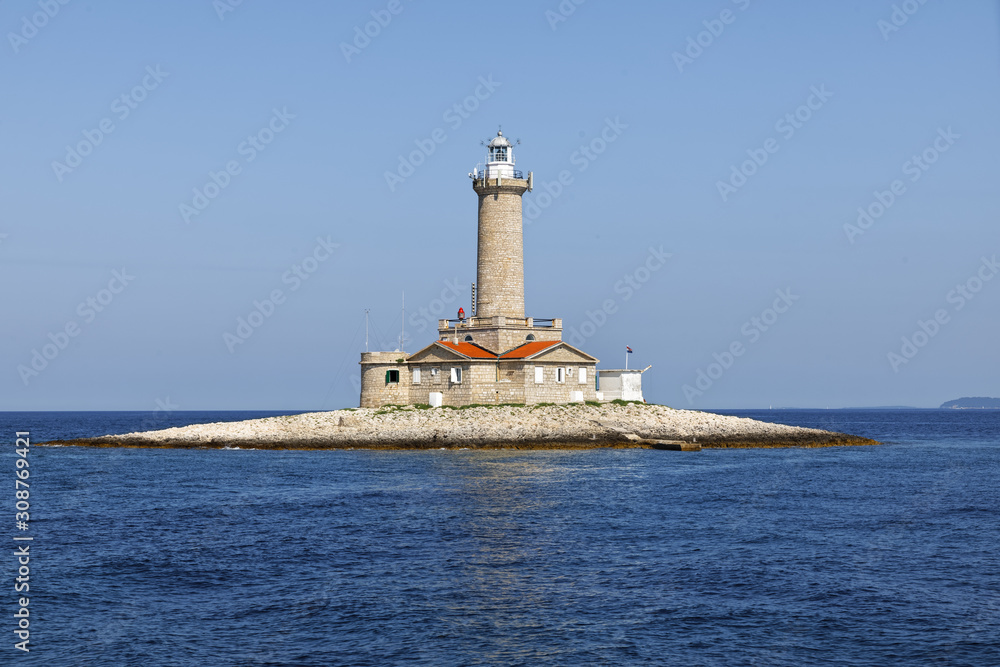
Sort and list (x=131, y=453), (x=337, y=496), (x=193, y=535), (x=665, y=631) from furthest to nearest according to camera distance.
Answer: (x=131, y=453) < (x=337, y=496) < (x=193, y=535) < (x=665, y=631)

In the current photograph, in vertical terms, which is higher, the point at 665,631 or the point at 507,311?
the point at 507,311

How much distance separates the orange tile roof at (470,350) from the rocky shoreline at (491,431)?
11.8 ft

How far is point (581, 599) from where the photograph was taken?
2028 cm

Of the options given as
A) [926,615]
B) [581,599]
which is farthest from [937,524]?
[581,599]

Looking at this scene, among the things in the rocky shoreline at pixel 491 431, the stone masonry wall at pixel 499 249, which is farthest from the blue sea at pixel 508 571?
the stone masonry wall at pixel 499 249

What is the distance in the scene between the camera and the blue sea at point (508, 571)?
17203 mm

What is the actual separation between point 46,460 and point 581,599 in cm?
4309

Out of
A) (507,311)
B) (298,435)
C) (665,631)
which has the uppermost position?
(507,311)

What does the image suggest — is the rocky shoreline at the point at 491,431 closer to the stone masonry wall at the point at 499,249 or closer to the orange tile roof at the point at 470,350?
the orange tile roof at the point at 470,350

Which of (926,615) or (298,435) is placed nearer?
(926,615)

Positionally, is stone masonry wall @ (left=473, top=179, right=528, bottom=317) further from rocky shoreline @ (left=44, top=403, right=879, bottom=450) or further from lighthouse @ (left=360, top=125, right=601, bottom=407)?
rocky shoreline @ (left=44, top=403, right=879, bottom=450)

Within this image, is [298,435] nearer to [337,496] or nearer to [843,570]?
[337,496]

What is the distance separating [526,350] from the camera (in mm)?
63844

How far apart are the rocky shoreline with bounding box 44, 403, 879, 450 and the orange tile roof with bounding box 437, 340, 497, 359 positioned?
360 centimetres
